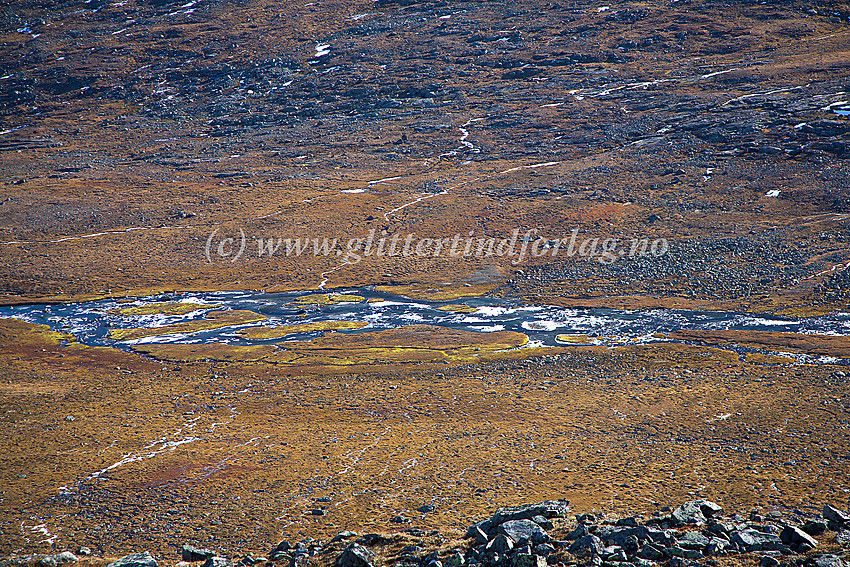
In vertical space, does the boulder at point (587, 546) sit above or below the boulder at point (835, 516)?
above

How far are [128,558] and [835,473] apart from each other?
26.5 m

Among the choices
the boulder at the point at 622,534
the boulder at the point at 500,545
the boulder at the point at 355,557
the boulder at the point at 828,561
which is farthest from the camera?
the boulder at the point at 355,557

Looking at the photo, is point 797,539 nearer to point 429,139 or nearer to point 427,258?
point 427,258

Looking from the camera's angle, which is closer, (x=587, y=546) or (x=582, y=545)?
(x=587, y=546)

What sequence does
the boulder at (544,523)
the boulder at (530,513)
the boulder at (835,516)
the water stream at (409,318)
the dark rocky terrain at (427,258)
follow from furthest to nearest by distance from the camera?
the water stream at (409,318)
the dark rocky terrain at (427,258)
the boulder at (530,513)
the boulder at (544,523)
the boulder at (835,516)

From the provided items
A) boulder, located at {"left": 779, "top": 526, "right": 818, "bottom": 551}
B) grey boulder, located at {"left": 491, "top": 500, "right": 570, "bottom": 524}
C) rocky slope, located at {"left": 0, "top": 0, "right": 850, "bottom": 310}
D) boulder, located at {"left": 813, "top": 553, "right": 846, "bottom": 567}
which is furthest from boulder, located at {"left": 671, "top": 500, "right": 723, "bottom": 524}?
rocky slope, located at {"left": 0, "top": 0, "right": 850, "bottom": 310}

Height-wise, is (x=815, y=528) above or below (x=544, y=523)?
below

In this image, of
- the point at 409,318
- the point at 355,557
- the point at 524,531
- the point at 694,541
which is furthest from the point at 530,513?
the point at 409,318

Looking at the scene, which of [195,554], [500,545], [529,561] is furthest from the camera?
[195,554]

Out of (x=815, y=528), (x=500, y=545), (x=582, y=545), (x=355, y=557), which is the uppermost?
(x=355, y=557)

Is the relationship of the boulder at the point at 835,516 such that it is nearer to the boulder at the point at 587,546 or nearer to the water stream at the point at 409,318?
the boulder at the point at 587,546

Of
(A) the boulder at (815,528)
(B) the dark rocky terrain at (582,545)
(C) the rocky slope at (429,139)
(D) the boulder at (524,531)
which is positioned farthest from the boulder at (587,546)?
(C) the rocky slope at (429,139)

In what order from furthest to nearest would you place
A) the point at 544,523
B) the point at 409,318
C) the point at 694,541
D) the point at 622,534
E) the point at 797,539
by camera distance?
the point at 409,318, the point at 544,523, the point at 622,534, the point at 694,541, the point at 797,539

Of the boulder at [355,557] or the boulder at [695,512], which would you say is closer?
the boulder at [355,557]
